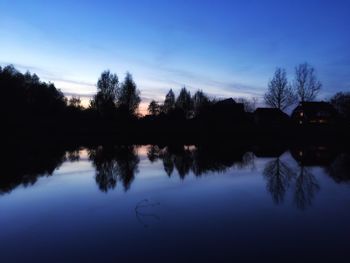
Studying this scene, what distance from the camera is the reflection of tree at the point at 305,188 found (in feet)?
42.9

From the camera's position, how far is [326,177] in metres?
19.0

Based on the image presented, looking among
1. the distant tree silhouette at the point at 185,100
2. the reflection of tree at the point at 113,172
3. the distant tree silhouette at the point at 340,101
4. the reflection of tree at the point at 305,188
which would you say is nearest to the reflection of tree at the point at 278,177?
the reflection of tree at the point at 305,188

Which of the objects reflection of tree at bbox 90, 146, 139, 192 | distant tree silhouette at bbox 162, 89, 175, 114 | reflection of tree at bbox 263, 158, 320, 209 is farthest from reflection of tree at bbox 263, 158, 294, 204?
distant tree silhouette at bbox 162, 89, 175, 114

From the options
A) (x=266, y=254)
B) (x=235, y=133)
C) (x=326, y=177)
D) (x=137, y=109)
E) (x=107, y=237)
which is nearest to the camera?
(x=266, y=254)

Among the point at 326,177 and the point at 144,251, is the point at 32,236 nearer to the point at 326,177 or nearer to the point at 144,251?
the point at 144,251

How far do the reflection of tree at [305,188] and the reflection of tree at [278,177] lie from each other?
52cm

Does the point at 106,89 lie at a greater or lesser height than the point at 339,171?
greater

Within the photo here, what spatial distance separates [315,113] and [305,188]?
225 feet

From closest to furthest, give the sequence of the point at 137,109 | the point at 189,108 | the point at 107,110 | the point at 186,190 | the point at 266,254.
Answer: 1. the point at 266,254
2. the point at 186,190
3. the point at 107,110
4. the point at 137,109
5. the point at 189,108

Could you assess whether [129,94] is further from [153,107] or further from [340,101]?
[340,101]

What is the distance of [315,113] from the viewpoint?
78.7 m

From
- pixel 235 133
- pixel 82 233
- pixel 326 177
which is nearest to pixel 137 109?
pixel 235 133

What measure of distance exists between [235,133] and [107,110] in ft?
91.9

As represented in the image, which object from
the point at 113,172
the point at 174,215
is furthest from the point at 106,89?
the point at 174,215
